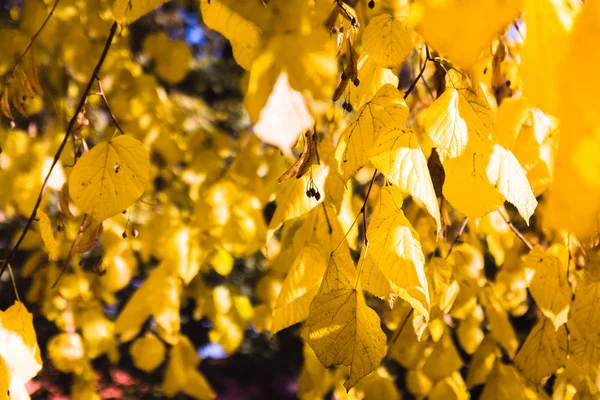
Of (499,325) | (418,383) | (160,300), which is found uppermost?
(499,325)

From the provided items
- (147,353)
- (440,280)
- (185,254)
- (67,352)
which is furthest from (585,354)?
(67,352)

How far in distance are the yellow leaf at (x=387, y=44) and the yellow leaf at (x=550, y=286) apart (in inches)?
18.9

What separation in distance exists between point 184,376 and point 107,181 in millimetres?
1015

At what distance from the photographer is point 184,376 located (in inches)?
62.9

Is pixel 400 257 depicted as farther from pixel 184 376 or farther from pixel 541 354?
pixel 184 376

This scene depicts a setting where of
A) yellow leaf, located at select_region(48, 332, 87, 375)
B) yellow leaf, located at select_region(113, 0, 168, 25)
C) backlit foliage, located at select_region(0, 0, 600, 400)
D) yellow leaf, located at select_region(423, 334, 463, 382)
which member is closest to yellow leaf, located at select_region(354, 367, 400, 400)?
backlit foliage, located at select_region(0, 0, 600, 400)

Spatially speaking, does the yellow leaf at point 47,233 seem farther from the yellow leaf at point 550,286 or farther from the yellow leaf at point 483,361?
the yellow leaf at point 483,361

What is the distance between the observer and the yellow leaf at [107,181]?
72 cm

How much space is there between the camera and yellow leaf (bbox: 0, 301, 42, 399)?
2.38ft

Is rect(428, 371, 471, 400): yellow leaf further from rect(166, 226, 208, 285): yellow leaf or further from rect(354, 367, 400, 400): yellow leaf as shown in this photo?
rect(166, 226, 208, 285): yellow leaf

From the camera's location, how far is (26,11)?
1559 millimetres

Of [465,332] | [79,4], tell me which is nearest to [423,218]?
[465,332]

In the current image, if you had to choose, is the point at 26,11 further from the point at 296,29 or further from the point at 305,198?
the point at 296,29

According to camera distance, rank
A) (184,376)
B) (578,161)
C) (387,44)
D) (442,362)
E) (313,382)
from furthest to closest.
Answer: (313,382) → (184,376) → (442,362) → (387,44) → (578,161)
